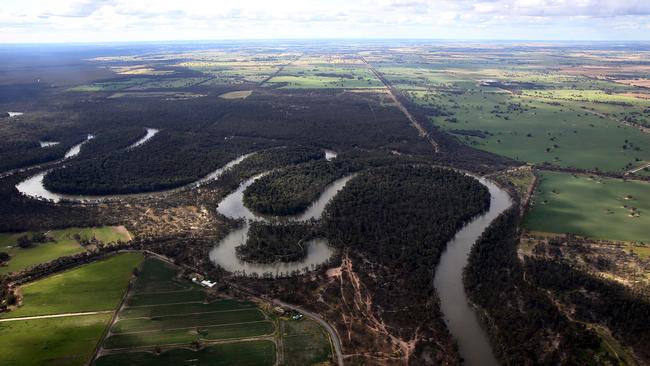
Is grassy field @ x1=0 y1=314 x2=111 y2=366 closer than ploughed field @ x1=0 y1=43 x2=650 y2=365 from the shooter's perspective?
Yes

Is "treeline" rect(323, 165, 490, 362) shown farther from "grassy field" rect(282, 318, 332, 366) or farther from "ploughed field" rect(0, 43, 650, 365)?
"grassy field" rect(282, 318, 332, 366)

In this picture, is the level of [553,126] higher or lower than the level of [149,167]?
higher

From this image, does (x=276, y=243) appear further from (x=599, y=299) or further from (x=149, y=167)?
(x=149, y=167)

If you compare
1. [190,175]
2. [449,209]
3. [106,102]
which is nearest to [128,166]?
[190,175]

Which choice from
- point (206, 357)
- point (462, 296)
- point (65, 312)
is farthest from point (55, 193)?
point (462, 296)

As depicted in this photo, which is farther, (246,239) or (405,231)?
(246,239)

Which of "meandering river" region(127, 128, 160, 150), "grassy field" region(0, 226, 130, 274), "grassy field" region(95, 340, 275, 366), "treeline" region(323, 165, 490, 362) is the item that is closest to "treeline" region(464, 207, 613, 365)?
"treeline" region(323, 165, 490, 362)

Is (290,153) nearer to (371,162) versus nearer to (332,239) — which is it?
(371,162)

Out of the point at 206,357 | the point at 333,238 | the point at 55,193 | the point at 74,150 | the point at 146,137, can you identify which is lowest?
the point at 206,357
